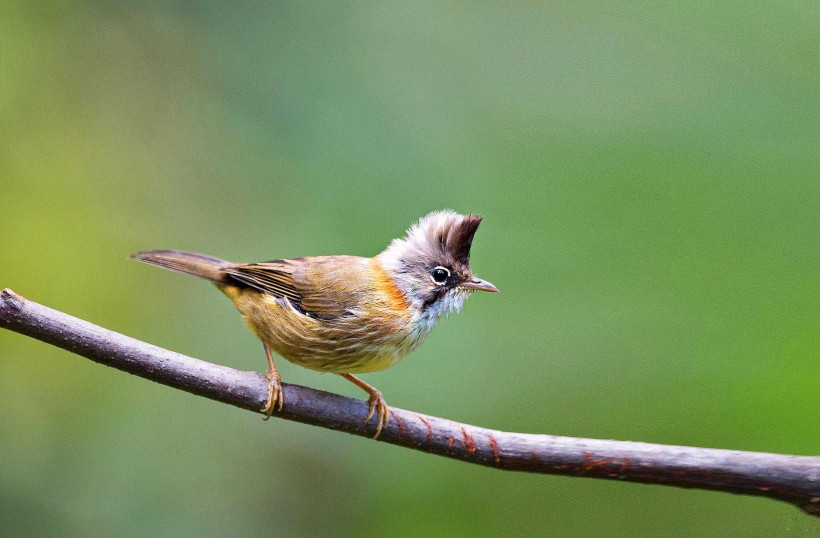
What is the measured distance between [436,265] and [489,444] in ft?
3.81

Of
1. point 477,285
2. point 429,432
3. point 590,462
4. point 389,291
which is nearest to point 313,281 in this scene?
point 389,291

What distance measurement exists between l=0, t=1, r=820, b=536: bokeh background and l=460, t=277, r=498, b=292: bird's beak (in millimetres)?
67

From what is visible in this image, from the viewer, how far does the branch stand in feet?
7.80

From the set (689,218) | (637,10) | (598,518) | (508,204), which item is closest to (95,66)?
(508,204)

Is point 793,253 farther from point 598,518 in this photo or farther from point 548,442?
point 598,518

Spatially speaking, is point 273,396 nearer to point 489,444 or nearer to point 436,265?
point 489,444

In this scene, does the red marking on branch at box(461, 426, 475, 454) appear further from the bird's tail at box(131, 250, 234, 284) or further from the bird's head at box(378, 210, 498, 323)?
the bird's tail at box(131, 250, 234, 284)

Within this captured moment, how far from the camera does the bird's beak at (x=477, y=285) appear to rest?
10.8 ft

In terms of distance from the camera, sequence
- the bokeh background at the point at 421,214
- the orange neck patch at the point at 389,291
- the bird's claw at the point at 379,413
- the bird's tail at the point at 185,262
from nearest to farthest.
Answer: the bird's claw at the point at 379,413, the bokeh background at the point at 421,214, the orange neck patch at the point at 389,291, the bird's tail at the point at 185,262

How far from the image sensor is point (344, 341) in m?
3.48

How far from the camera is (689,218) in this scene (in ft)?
11.0

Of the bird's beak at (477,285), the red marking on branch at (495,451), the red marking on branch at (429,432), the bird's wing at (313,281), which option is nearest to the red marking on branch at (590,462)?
the red marking on branch at (495,451)

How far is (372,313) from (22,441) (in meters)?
1.89

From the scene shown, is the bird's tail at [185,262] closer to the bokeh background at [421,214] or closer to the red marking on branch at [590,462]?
the bokeh background at [421,214]
